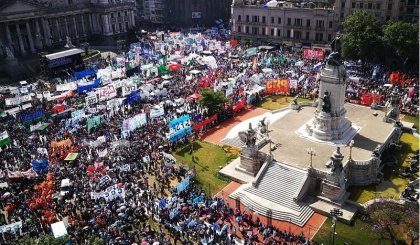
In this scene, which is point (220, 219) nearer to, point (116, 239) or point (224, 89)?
point (116, 239)

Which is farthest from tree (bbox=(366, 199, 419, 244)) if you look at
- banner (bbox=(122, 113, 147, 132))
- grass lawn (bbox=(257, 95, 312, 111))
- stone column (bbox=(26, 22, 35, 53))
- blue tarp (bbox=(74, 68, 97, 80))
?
stone column (bbox=(26, 22, 35, 53))

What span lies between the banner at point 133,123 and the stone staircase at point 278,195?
16921 mm

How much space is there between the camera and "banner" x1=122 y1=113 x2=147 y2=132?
49438mm

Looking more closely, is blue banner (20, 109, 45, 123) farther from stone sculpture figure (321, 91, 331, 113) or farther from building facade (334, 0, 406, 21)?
building facade (334, 0, 406, 21)

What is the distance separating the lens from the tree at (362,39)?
240 ft

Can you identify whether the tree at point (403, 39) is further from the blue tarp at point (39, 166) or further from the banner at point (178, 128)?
the blue tarp at point (39, 166)

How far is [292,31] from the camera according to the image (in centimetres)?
9550

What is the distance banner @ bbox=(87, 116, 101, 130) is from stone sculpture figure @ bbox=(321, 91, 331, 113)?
92.5 ft

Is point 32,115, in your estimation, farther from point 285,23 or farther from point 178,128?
point 285,23

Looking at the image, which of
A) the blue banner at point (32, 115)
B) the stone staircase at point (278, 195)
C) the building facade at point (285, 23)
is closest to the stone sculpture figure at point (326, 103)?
the stone staircase at point (278, 195)

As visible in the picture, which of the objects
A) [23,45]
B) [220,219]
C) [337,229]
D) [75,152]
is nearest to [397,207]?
[337,229]

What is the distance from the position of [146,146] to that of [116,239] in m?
16.7

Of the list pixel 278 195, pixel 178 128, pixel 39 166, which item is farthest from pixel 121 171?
pixel 278 195

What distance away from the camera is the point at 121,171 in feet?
137
